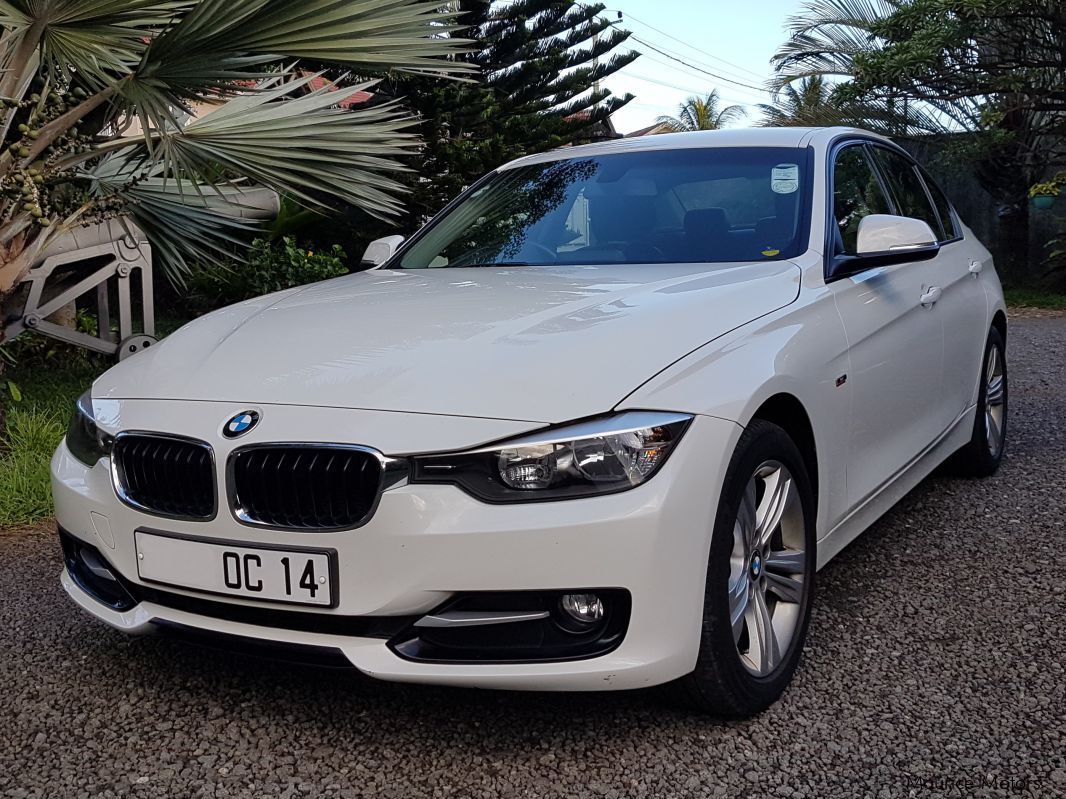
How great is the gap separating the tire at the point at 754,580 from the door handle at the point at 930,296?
128 centimetres

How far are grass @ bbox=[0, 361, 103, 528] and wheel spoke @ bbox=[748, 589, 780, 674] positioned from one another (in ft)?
10.8

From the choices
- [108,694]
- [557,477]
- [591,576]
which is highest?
[557,477]

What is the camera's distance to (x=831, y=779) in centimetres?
243

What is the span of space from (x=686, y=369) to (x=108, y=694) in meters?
1.70

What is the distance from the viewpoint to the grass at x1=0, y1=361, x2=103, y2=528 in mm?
4785

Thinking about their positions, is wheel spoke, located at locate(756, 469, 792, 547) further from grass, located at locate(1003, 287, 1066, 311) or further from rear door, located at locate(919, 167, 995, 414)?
grass, located at locate(1003, 287, 1066, 311)

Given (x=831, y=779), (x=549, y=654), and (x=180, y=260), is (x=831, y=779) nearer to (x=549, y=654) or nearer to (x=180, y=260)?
(x=549, y=654)

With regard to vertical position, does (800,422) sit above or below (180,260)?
above

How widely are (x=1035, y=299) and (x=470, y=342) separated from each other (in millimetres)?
13487

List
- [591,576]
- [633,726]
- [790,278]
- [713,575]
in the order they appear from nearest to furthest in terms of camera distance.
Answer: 1. [591,576]
2. [713,575]
3. [633,726]
4. [790,278]

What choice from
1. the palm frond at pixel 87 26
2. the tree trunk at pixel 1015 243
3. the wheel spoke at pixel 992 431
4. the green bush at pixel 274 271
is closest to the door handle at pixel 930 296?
the wheel spoke at pixel 992 431

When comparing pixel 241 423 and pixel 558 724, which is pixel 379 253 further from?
pixel 558 724

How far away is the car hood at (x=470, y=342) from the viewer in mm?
2436

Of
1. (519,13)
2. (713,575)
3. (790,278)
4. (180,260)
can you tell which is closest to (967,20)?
(519,13)
